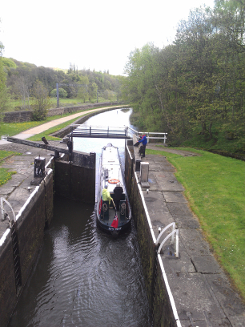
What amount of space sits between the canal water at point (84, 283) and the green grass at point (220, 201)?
3104 mm

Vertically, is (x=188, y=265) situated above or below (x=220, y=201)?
below

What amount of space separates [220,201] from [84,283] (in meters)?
6.23

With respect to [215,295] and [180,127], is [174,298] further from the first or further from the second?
[180,127]

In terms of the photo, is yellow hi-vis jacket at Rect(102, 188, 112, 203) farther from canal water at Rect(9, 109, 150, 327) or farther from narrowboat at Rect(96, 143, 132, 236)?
canal water at Rect(9, 109, 150, 327)

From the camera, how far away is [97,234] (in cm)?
1196

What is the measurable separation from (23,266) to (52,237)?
336 cm

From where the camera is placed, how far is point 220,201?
33.2 feet

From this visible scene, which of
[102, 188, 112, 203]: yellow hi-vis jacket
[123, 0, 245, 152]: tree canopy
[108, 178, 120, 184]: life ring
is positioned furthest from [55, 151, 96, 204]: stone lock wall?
[123, 0, 245, 152]: tree canopy

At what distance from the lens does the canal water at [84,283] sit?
24.6ft

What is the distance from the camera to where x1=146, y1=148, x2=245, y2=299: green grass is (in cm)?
695

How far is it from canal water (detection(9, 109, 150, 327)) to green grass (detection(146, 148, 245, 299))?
3.10 m

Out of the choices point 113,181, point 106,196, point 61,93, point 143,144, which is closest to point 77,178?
point 113,181

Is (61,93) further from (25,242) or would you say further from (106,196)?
(25,242)

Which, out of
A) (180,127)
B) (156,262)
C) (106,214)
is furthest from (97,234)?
Result: (180,127)
